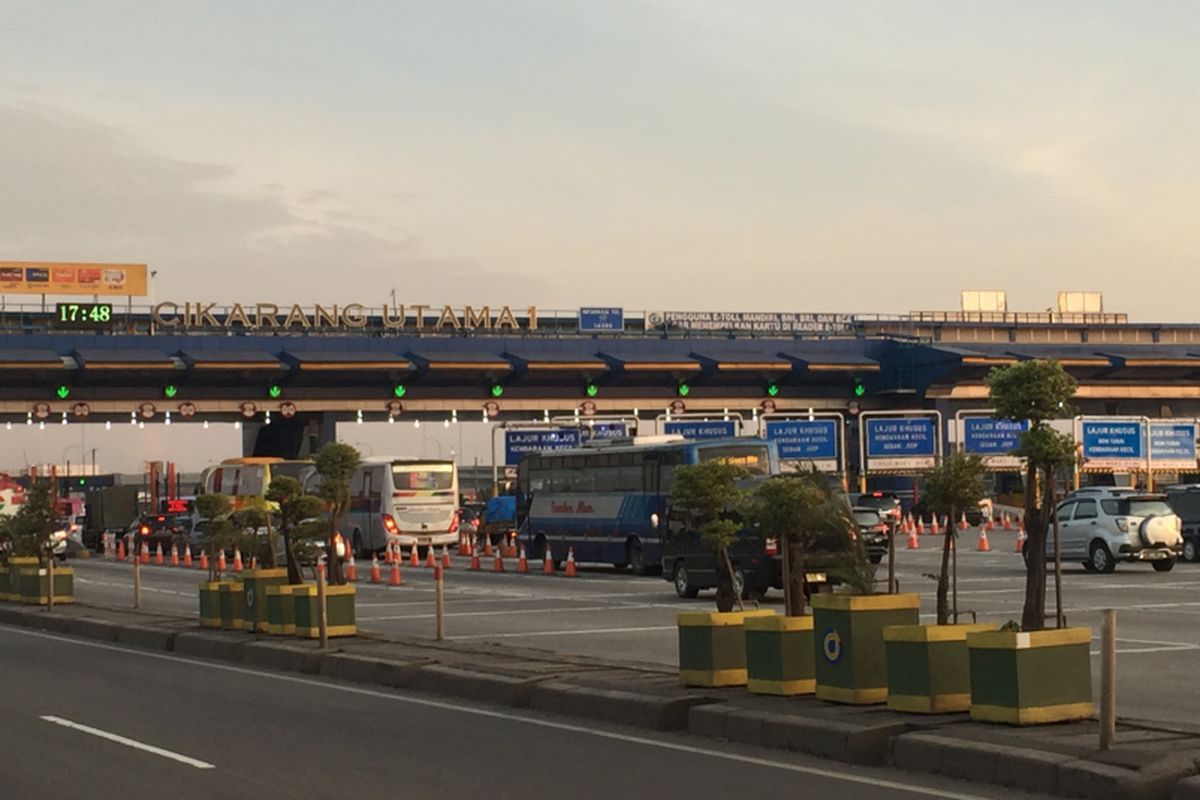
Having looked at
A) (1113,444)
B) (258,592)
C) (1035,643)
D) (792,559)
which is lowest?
(258,592)

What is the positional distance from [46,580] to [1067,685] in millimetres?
23295

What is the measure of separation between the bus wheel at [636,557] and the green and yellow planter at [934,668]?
27358 mm

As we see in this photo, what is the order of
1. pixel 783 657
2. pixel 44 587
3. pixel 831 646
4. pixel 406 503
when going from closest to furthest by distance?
pixel 831 646 → pixel 783 657 → pixel 44 587 → pixel 406 503

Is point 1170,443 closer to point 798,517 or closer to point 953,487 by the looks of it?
point 798,517

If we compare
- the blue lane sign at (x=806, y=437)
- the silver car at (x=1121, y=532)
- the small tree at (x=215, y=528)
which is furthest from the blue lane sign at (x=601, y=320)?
the small tree at (x=215, y=528)

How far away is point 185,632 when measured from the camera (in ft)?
76.8

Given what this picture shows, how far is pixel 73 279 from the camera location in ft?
303

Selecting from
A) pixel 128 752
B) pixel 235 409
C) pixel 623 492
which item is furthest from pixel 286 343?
pixel 128 752

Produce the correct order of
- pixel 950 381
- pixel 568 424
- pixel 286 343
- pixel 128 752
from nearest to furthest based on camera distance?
pixel 128 752, pixel 568 424, pixel 286 343, pixel 950 381

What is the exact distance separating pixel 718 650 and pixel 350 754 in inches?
143

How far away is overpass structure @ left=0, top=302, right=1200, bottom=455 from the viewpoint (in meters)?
76.7

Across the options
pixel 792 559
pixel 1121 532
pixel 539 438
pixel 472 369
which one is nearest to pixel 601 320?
pixel 472 369

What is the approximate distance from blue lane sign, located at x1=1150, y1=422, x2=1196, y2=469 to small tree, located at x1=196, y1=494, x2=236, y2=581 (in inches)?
1667

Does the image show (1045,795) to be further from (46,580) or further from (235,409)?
(235,409)
